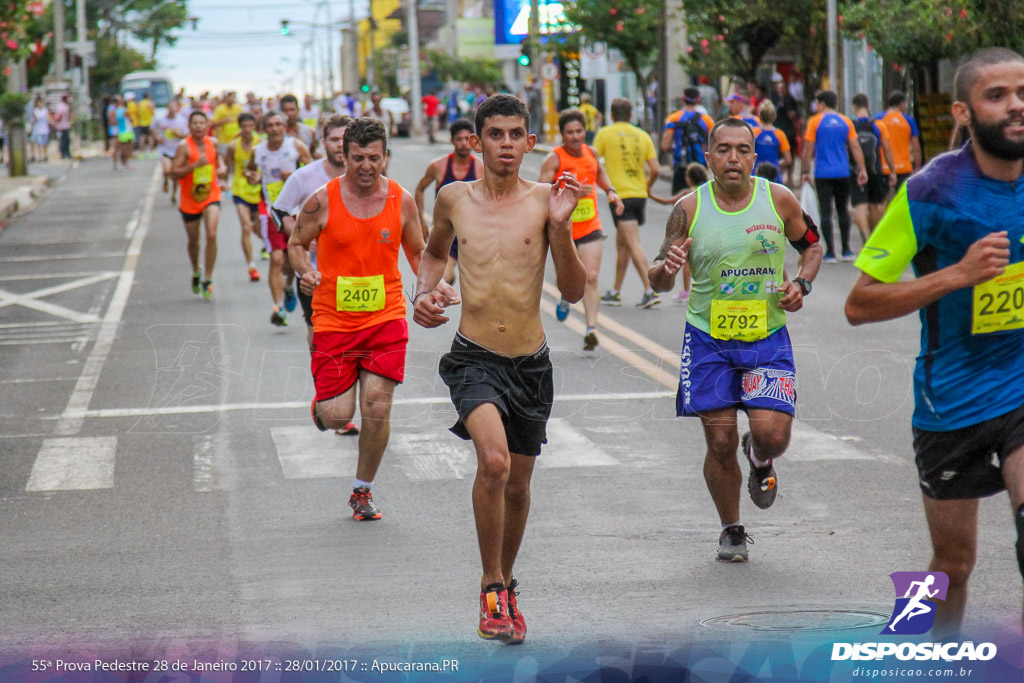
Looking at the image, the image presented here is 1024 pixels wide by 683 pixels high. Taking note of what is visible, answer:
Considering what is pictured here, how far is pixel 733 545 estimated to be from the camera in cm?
642

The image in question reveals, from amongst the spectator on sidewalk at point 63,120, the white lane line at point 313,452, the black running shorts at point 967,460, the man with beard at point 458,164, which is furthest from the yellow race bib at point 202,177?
the spectator on sidewalk at point 63,120

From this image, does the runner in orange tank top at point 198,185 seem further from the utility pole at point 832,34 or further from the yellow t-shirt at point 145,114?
the yellow t-shirt at point 145,114

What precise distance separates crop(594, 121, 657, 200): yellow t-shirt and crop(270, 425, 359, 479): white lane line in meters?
5.74

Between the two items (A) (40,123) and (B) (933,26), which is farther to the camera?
(A) (40,123)

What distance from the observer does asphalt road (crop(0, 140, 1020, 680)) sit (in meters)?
5.53

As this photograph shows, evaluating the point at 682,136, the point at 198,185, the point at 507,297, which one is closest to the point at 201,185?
the point at 198,185

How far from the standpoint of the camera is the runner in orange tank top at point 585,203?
1234 cm

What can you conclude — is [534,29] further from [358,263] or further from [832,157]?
[358,263]

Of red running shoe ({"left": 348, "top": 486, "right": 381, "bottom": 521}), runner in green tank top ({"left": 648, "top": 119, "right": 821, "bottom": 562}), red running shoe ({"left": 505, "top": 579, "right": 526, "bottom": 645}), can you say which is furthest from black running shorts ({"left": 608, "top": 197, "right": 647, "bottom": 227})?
red running shoe ({"left": 505, "top": 579, "right": 526, "bottom": 645})

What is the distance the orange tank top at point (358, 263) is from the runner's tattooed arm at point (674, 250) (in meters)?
1.75

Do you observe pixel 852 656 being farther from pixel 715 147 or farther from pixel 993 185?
pixel 715 147

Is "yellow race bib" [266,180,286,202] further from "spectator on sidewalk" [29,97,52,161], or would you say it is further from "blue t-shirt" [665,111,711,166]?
"spectator on sidewalk" [29,97,52,161]

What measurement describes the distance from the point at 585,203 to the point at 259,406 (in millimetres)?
3586

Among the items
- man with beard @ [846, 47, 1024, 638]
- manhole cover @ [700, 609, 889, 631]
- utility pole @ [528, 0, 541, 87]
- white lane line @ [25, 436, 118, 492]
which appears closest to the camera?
man with beard @ [846, 47, 1024, 638]
